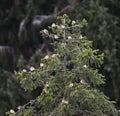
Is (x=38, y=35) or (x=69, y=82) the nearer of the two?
(x=69, y=82)

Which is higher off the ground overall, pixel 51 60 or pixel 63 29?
pixel 63 29

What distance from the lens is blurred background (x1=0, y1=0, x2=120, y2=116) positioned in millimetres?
6789

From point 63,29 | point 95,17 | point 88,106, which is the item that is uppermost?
point 95,17

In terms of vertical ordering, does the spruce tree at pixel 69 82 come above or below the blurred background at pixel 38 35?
below

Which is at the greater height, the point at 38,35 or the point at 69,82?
the point at 38,35

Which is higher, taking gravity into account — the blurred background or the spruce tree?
the blurred background

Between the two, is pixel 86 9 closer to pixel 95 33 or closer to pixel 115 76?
pixel 95 33

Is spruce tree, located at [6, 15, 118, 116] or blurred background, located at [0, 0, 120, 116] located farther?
blurred background, located at [0, 0, 120, 116]

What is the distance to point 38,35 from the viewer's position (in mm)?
8352

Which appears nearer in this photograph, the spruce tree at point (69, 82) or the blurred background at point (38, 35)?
the spruce tree at point (69, 82)

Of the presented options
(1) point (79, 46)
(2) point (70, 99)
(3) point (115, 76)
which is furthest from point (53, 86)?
(3) point (115, 76)

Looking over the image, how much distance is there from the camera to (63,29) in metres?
4.80

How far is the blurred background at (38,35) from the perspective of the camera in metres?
6.79

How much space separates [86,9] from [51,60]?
9.16ft
